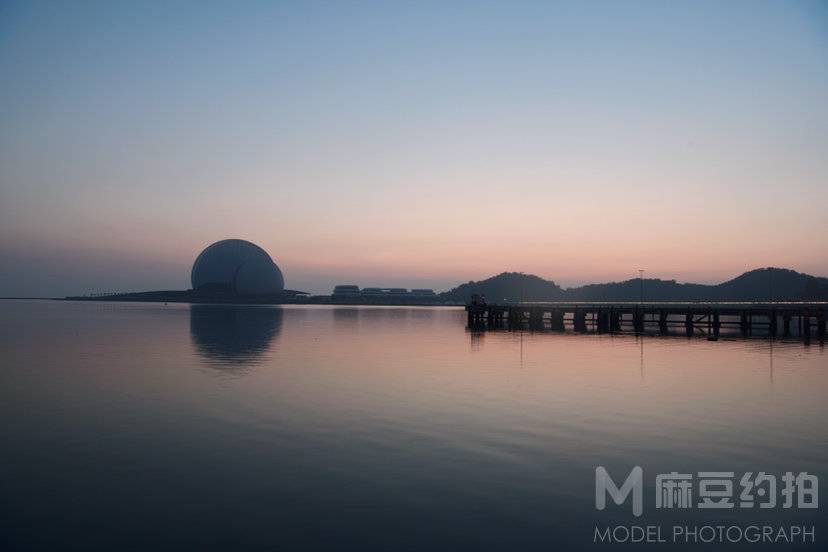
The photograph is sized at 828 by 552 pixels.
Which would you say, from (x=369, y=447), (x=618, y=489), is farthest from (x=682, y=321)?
(x=618, y=489)

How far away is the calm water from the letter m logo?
0.20 meters

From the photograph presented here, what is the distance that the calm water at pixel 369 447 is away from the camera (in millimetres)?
10625

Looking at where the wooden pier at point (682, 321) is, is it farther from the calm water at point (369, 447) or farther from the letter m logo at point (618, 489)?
the letter m logo at point (618, 489)

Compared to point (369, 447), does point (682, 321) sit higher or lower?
higher

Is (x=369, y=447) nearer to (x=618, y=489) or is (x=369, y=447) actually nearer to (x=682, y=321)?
(x=618, y=489)

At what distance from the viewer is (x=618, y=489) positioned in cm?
1270

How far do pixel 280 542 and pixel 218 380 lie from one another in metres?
18.7

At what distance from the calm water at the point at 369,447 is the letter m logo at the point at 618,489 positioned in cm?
20

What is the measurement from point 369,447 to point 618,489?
6.14 m

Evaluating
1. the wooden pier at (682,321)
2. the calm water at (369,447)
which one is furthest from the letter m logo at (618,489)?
the wooden pier at (682,321)

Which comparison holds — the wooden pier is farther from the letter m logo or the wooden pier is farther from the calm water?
the letter m logo

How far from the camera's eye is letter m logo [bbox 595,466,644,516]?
11945mm

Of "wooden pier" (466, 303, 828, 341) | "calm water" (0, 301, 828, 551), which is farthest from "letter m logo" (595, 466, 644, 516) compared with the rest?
"wooden pier" (466, 303, 828, 341)

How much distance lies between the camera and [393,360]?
36.5 meters
